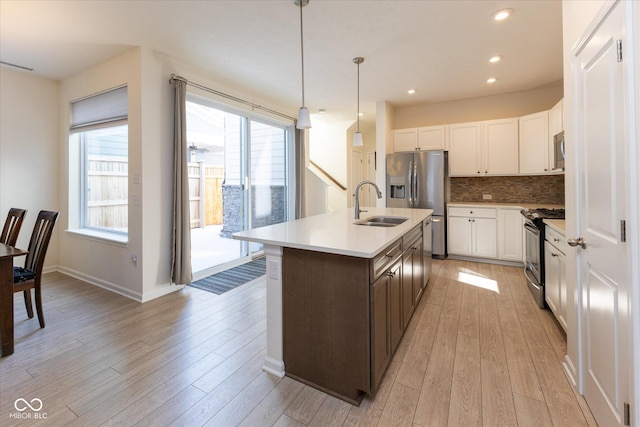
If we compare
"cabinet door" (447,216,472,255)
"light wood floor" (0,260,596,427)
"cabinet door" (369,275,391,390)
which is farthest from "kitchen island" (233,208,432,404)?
"cabinet door" (447,216,472,255)

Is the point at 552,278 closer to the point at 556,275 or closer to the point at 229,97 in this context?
the point at 556,275

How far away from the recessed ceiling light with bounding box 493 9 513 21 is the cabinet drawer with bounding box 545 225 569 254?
6.33 ft

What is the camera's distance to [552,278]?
2.54 meters

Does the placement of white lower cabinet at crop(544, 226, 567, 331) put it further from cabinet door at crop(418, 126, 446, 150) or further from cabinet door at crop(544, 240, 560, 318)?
cabinet door at crop(418, 126, 446, 150)

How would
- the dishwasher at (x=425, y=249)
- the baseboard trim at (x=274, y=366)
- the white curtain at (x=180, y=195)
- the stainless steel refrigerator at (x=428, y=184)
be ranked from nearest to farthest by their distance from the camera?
1. the baseboard trim at (x=274, y=366)
2. the dishwasher at (x=425, y=249)
3. the white curtain at (x=180, y=195)
4. the stainless steel refrigerator at (x=428, y=184)

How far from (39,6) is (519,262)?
240 inches

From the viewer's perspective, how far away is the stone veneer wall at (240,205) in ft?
14.9

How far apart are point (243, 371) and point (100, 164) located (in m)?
3.63

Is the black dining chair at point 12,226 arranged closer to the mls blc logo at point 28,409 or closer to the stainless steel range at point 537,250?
the mls blc logo at point 28,409

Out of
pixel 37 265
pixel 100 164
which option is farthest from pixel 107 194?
pixel 37 265

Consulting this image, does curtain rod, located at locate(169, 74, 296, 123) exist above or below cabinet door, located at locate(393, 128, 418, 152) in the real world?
above

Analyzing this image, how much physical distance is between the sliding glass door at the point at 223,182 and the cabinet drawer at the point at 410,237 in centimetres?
278

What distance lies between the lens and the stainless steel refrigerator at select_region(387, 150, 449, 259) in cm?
468

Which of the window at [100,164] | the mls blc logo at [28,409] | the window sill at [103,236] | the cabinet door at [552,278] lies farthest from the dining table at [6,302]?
the cabinet door at [552,278]
